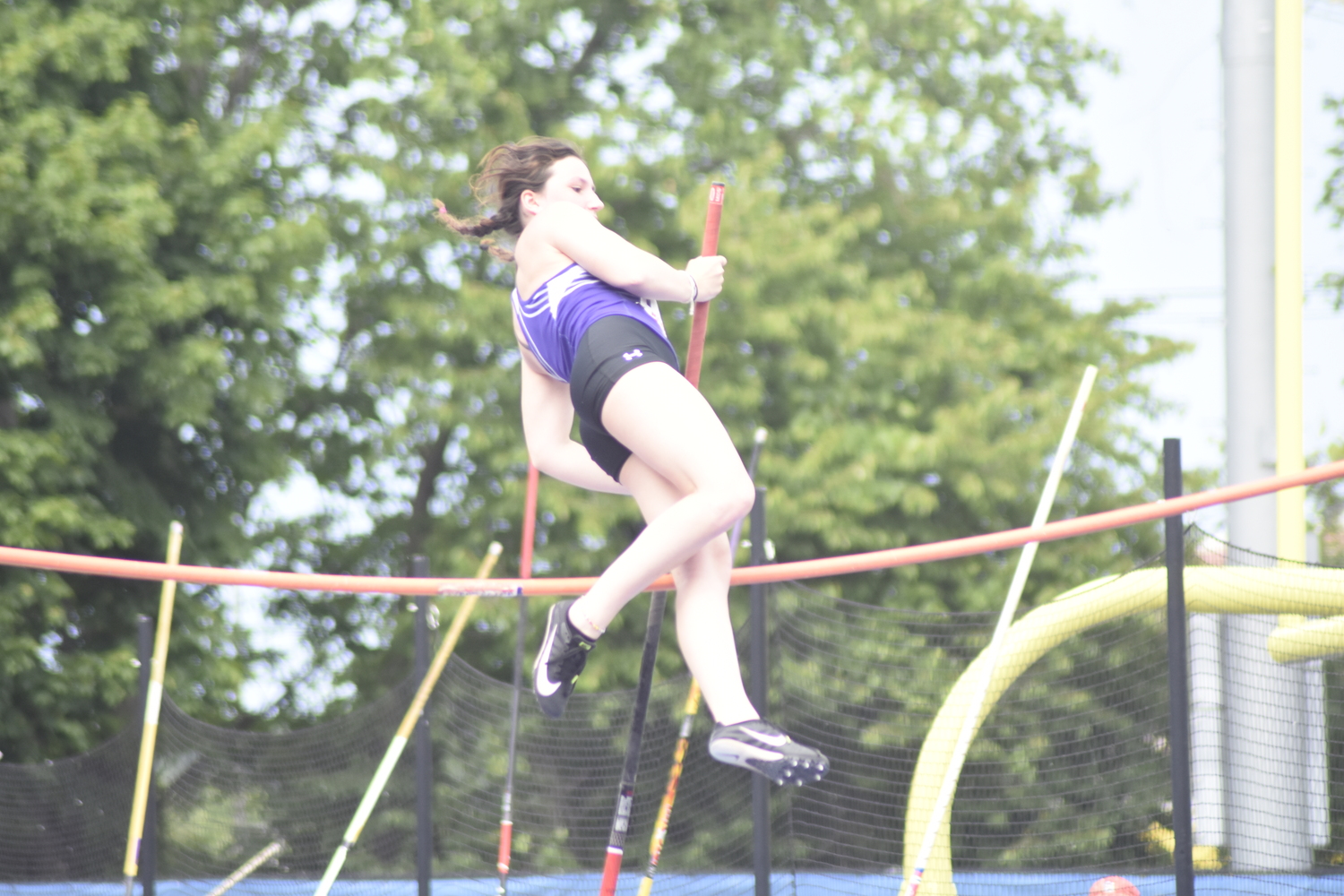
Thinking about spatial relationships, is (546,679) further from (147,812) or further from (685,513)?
(147,812)

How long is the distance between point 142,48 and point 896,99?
4.96 meters

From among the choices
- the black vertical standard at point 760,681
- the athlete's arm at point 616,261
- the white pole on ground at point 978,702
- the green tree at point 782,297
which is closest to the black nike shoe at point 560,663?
the athlete's arm at point 616,261

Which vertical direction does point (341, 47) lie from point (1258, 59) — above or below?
above

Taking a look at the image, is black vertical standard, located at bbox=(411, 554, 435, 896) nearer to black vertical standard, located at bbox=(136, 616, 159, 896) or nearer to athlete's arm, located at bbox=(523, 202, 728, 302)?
black vertical standard, located at bbox=(136, 616, 159, 896)

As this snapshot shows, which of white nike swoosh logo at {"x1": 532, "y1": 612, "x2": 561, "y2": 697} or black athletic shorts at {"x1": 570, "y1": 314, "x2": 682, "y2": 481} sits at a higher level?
black athletic shorts at {"x1": 570, "y1": 314, "x2": 682, "y2": 481}

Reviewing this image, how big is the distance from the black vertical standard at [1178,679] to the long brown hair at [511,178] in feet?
5.48

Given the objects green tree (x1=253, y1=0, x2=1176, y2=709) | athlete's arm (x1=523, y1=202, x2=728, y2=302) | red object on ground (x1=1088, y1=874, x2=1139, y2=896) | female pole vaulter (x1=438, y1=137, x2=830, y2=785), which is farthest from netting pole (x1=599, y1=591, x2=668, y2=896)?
green tree (x1=253, y1=0, x2=1176, y2=709)

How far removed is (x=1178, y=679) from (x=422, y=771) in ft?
7.61

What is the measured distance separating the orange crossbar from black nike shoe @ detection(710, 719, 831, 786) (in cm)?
46

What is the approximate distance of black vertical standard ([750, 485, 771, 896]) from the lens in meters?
4.02

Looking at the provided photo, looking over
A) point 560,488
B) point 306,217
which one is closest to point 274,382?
point 306,217

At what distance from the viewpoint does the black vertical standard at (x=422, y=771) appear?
4262 mm

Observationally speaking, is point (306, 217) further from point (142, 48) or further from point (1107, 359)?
point (1107, 359)

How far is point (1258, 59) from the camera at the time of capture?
212 inches
